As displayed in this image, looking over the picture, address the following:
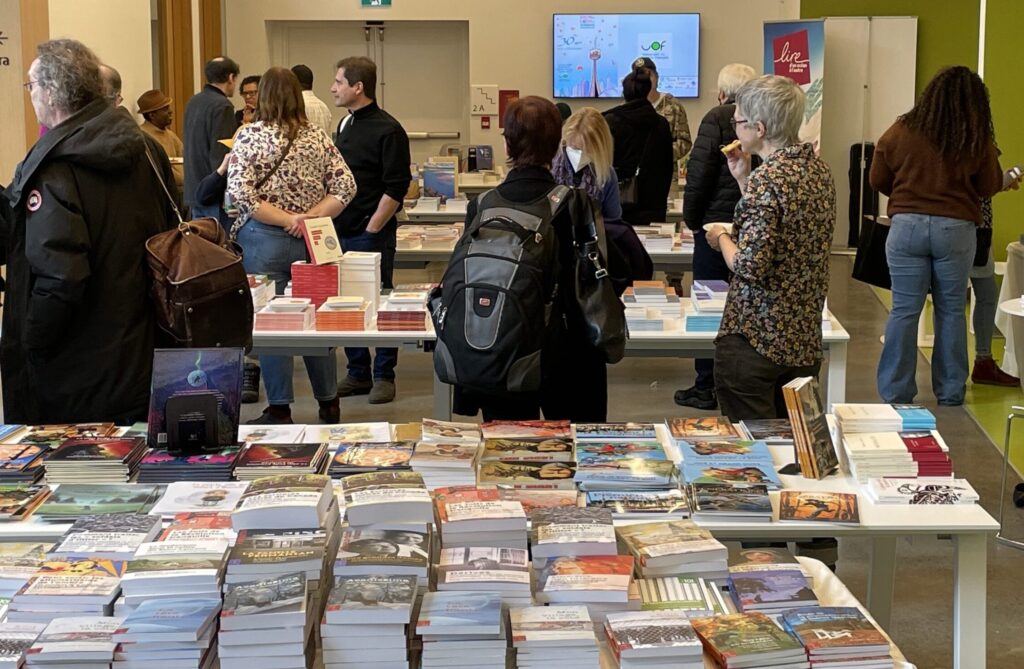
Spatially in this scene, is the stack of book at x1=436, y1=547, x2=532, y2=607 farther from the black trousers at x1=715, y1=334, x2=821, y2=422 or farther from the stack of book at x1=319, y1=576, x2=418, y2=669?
the black trousers at x1=715, y1=334, x2=821, y2=422

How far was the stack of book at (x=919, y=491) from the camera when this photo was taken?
105 inches

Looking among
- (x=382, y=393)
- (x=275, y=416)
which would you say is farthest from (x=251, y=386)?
(x=275, y=416)

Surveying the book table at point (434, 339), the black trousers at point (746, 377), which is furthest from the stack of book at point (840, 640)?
the book table at point (434, 339)

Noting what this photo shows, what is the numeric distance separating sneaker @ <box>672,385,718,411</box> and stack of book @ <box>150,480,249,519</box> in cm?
409

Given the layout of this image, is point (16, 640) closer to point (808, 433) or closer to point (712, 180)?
point (808, 433)

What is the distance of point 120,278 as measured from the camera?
338 cm

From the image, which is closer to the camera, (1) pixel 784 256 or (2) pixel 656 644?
(2) pixel 656 644

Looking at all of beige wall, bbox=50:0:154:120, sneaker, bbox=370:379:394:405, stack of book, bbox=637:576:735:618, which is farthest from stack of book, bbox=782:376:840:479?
beige wall, bbox=50:0:154:120

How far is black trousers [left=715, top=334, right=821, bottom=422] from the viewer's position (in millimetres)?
3596

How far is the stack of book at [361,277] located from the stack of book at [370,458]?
81.0 inches

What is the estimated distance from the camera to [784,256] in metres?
3.46

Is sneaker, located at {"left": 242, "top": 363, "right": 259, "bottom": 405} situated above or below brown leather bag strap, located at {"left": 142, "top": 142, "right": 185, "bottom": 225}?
below

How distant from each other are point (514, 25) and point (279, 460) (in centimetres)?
1115

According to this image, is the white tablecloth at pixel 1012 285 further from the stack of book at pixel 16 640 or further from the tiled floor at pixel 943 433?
the stack of book at pixel 16 640
